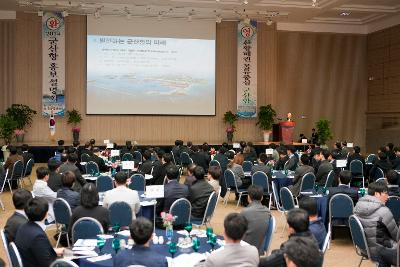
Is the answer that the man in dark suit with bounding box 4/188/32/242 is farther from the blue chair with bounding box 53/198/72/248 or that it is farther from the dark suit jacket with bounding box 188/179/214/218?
the dark suit jacket with bounding box 188/179/214/218

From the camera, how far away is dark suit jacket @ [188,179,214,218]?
678 cm

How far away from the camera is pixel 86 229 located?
4805mm

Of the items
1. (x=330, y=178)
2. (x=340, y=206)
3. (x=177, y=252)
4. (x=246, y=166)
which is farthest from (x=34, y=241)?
(x=246, y=166)

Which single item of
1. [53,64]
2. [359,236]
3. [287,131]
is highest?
[53,64]

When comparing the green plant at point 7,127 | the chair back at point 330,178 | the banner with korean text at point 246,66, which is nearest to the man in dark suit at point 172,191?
the chair back at point 330,178

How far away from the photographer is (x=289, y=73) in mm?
20531

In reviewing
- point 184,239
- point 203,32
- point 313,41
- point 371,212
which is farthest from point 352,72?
point 184,239

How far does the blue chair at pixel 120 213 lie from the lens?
5.71m

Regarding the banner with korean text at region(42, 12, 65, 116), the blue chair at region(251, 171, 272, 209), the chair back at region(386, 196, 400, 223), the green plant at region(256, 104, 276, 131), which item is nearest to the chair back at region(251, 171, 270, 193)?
the blue chair at region(251, 171, 272, 209)

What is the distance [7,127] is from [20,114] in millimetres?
881

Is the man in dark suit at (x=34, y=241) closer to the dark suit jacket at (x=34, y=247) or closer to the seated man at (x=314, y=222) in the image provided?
the dark suit jacket at (x=34, y=247)

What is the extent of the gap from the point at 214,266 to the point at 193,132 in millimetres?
15550

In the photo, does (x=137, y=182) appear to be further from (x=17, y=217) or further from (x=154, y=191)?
(x=17, y=217)

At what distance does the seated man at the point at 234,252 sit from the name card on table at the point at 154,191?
3.01 m
